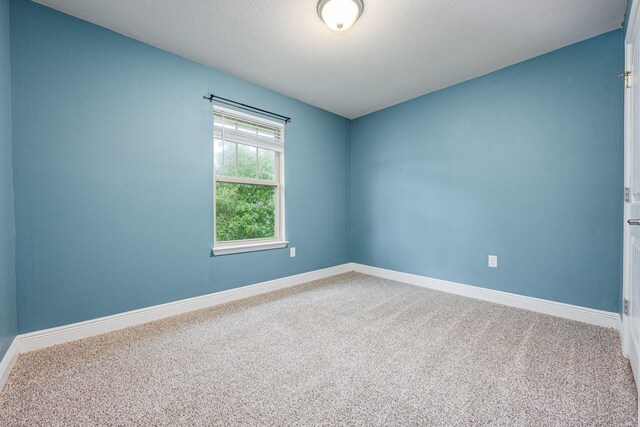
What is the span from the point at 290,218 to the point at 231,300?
44.7 inches

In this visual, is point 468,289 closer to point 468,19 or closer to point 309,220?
point 309,220

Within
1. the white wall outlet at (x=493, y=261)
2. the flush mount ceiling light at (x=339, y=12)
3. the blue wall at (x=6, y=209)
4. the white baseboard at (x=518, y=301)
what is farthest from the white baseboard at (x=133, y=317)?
the flush mount ceiling light at (x=339, y=12)

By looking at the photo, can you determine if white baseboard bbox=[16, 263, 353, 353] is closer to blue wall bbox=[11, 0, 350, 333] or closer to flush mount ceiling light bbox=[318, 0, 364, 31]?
blue wall bbox=[11, 0, 350, 333]

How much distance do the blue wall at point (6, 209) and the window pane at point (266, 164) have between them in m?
1.88

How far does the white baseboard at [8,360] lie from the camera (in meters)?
1.43

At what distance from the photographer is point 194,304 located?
2.49 metres

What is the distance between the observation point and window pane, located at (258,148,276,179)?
10.2ft

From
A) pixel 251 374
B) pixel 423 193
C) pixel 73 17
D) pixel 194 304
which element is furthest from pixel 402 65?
pixel 194 304

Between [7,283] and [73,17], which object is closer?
[7,283]

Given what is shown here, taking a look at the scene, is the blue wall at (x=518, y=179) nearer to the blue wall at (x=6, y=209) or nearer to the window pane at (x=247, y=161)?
the window pane at (x=247, y=161)

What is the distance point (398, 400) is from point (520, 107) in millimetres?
2688

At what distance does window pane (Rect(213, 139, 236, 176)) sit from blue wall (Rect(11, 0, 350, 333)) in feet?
0.39

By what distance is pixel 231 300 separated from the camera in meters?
2.74

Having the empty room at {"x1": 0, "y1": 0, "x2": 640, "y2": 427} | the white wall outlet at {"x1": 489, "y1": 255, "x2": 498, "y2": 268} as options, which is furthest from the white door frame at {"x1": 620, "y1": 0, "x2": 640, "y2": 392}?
the white wall outlet at {"x1": 489, "y1": 255, "x2": 498, "y2": 268}
